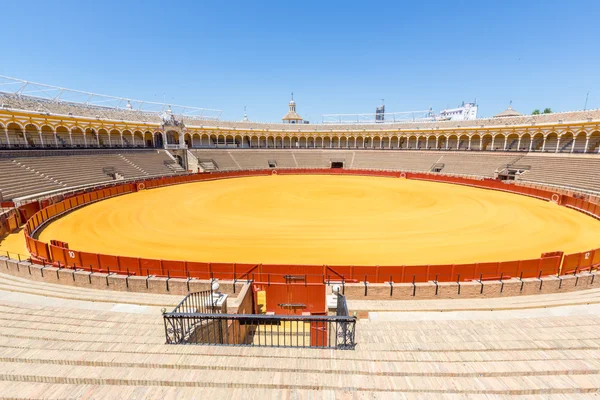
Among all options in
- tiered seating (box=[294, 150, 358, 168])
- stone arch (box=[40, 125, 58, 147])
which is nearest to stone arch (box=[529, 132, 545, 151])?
tiered seating (box=[294, 150, 358, 168])

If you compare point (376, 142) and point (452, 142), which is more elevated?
point (376, 142)

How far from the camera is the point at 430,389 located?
525 centimetres

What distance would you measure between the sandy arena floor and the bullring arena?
0.17 metres

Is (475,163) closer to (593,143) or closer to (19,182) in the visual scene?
(593,143)

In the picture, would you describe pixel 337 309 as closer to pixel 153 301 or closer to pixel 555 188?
pixel 153 301

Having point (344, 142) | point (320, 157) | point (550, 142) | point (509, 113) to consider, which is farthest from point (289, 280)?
point (509, 113)

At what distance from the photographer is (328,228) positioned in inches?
774

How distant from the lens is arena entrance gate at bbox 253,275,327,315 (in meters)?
10.8

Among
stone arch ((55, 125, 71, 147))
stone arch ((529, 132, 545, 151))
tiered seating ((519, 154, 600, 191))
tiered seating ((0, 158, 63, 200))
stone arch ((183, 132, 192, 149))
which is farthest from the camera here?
stone arch ((183, 132, 192, 149))

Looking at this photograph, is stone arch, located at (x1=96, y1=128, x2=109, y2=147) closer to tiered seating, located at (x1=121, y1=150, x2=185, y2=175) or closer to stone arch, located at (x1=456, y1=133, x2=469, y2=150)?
tiered seating, located at (x1=121, y1=150, x2=185, y2=175)

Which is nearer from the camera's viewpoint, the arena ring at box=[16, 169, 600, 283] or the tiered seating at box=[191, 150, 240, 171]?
the arena ring at box=[16, 169, 600, 283]

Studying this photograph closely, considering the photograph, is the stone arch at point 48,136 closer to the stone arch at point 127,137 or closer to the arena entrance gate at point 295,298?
the stone arch at point 127,137

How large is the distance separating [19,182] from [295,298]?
32318 mm

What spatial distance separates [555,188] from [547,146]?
61.9ft
